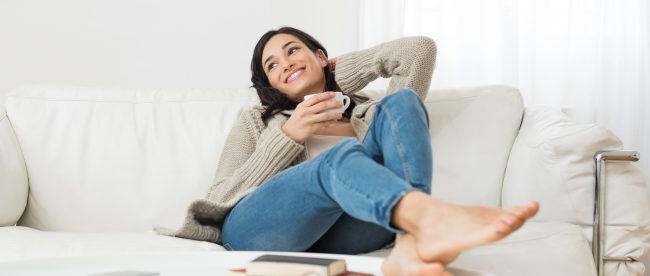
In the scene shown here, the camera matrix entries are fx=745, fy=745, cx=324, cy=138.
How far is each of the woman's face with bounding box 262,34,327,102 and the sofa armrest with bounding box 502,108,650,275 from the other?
618mm

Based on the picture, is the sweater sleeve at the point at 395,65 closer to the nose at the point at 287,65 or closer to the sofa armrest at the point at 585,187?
the nose at the point at 287,65

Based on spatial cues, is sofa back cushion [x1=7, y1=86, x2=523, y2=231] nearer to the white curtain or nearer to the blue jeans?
the blue jeans

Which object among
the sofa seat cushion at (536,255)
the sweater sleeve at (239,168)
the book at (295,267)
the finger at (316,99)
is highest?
the finger at (316,99)

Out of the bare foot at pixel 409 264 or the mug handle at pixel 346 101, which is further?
the mug handle at pixel 346 101

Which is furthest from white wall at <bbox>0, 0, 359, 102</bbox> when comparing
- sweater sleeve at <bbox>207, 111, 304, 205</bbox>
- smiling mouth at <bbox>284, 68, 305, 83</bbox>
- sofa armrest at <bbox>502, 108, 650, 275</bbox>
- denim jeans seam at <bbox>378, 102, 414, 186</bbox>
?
denim jeans seam at <bbox>378, 102, 414, 186</bbox>

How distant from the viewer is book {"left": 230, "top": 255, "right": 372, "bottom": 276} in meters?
0.98

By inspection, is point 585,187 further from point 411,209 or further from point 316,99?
point 411,209

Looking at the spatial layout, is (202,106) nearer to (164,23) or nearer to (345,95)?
(345,95)

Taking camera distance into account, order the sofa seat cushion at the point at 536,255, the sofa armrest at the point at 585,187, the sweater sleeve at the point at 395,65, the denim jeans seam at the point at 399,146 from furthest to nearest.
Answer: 1. the sweater sleeve at the point at 395,65
2. the sofa armrest at the point at 585,187
3. the sofa seat cushion at the point at 536,255
4. the denim jeans seam at the point at 399,146

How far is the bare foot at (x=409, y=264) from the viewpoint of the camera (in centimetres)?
108

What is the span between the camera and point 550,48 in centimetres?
276

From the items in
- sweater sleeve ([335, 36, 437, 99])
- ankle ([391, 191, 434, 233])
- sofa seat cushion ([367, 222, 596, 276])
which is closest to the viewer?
ankle ([391, 191, 434, 233])

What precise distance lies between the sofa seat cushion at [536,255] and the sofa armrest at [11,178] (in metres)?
1.01

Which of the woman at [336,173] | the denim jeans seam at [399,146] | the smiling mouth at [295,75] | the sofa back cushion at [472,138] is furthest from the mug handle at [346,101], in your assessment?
the denim jeans seam at [399,146]
